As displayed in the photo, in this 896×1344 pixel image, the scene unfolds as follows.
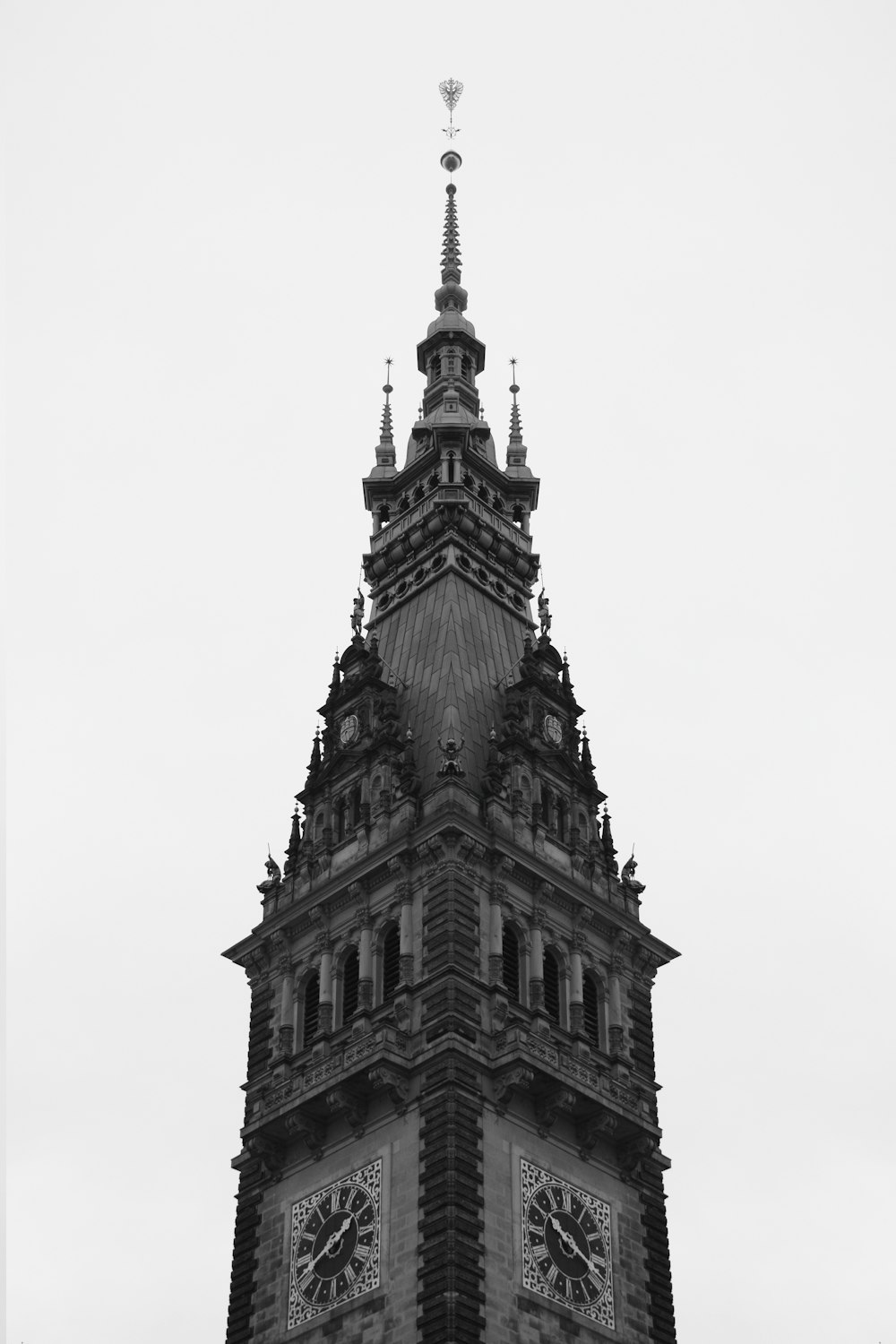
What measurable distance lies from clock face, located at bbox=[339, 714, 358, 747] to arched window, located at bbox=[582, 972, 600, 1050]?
14231 millimetres

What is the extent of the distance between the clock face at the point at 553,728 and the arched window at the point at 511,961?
10.9m

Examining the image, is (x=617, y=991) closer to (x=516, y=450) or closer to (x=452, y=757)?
(x=452, y=757)

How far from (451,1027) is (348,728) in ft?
60.9

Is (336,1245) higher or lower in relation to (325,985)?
lower

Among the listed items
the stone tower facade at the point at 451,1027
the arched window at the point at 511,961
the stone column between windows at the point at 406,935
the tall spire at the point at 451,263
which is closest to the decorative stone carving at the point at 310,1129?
the stone tower facade at the point at 451,1027

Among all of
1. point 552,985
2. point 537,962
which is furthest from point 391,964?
point 552,985

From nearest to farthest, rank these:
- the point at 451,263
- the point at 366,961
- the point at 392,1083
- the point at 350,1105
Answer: the point at 392,1083
the point at 350,1105
the point at 366,961
the point at 451,263

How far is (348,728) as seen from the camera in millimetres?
81062

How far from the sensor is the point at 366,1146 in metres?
A: 65.8

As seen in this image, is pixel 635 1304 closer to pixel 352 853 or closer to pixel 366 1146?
pixel 366 1146

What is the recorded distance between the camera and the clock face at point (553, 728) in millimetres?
80250

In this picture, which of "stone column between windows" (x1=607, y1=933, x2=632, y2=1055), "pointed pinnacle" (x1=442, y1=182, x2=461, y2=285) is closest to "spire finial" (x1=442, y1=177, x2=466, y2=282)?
"pointed pinnacle" (x1=442, y1=182, x2=461, y2=285)

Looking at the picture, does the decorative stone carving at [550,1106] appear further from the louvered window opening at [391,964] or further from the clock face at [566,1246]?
the louvered window opening at [391,964]

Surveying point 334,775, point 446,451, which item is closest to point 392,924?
point 334,775
